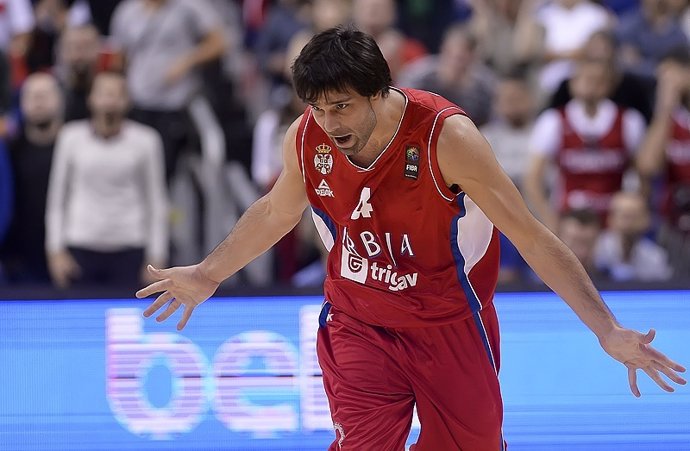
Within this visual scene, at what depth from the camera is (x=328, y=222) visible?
449 cm

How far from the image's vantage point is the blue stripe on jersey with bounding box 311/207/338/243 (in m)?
4.46

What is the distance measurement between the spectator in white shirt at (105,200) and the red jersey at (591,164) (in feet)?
9.16

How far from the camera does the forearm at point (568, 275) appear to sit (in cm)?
414

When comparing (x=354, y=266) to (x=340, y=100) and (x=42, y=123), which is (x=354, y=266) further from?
(x=42, y=123)

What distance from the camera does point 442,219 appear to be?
4246 mm

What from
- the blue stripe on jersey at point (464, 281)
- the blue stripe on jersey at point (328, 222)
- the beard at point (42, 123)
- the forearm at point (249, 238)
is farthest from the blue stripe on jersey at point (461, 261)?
the beard at point (42, 123)

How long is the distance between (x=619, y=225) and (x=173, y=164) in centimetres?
331

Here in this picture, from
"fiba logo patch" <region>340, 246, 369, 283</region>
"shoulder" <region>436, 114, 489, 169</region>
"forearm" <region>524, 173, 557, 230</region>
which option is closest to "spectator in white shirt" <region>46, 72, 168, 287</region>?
"forearm" <region>524, 173, 557, 230</region>

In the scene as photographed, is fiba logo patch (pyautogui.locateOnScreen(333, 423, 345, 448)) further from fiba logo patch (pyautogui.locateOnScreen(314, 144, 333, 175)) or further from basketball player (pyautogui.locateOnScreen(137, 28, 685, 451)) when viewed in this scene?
fiba logo patch (pyautogui.locateOnScreen(314, 144, 333, 175))

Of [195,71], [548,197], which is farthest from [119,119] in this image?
[548,197]

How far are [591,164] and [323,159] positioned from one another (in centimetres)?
433

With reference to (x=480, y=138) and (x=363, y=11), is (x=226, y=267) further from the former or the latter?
(x=363, y=11)

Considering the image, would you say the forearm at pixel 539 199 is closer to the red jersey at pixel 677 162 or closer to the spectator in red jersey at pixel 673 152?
the spectator in red jersey at pixel 673 152

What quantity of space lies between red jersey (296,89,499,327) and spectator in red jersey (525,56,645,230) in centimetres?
380
